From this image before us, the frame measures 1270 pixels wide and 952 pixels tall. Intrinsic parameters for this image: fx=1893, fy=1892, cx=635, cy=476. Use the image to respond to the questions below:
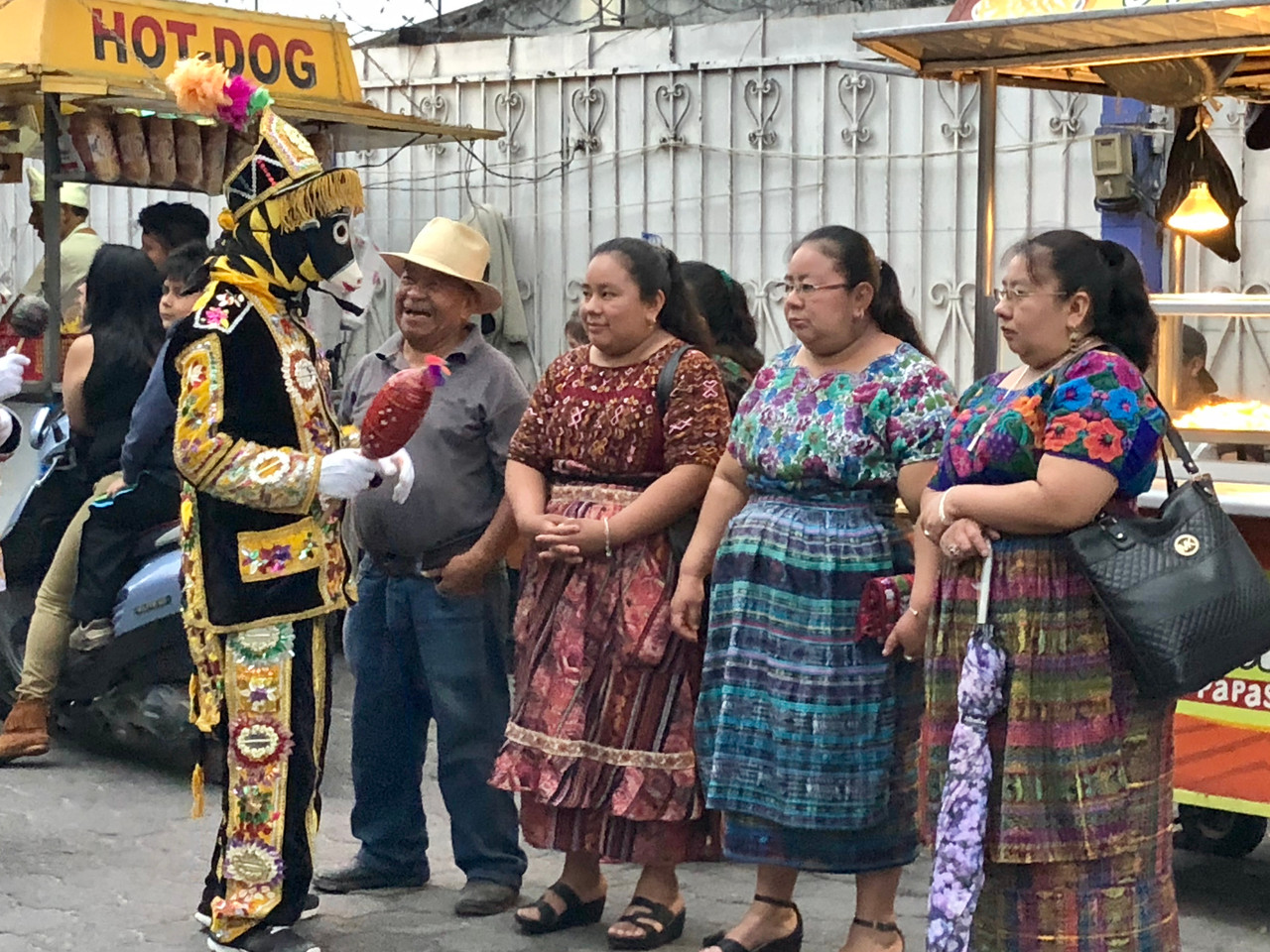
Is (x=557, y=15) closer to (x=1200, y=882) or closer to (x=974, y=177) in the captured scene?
(x=974, y=177)

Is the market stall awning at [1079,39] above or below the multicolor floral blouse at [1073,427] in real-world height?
above

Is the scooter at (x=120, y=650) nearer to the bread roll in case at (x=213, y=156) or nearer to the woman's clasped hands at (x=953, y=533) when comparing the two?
the bread roll in case at (x=213, y=156)

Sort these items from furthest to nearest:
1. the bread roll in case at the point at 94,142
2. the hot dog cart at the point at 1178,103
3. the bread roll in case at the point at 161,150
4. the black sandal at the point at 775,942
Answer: the bread roll in case at the point at 161,150 < the bread roll in case at the point at 94,142 < the hot dog cart at the point at 1178,103 < the black sandal at the point at 775,942

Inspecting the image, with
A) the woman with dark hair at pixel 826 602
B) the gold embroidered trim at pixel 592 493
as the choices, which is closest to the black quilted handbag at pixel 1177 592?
the woman with dark hair at pixel 826 602

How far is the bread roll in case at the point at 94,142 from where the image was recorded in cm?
787

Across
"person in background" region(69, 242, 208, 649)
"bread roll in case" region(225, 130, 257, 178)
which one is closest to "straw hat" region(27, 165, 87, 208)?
"bread roll in case" region(225, 130, 257, 178)

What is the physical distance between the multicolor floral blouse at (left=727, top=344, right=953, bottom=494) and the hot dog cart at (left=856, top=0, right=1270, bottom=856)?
99cm

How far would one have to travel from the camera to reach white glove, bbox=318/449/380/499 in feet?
14.5

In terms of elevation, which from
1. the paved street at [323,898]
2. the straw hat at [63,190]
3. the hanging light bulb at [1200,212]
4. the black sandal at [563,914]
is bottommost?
the paved street at [323,898]

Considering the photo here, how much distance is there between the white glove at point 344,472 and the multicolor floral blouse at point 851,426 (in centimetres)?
90

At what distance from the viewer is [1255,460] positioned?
5598mm

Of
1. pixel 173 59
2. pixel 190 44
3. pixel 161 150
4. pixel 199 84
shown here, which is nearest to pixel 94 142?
pixel 161 150

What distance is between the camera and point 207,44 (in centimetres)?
830

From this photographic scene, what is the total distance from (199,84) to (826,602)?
6.46 feet
